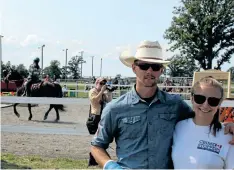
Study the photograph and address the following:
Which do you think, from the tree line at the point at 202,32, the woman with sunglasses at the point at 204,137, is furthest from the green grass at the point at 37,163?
the tree line at the point at 202,32

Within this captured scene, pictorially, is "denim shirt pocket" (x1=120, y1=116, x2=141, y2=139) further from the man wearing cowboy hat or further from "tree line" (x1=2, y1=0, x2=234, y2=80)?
"tree line" (x1=2, y1=0, x2=234, y2=80)

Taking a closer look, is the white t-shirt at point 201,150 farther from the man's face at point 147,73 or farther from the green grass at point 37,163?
the green grass at point 37,163

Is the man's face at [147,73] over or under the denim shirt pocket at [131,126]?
over

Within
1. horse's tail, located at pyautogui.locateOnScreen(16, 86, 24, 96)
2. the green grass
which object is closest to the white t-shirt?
the green grass

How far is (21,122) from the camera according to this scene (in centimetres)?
1210

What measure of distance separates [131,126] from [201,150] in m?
0.45

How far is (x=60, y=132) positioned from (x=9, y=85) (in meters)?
17.6

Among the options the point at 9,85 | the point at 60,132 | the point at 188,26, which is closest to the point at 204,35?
the point at 188,26

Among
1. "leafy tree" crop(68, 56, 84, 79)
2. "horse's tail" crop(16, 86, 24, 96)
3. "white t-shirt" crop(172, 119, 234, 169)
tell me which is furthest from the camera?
"leafy tree" crop(68, 56, 84, 79)

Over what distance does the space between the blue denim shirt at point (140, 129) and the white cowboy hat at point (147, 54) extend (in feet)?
0.73

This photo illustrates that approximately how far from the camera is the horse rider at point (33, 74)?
13695 mm

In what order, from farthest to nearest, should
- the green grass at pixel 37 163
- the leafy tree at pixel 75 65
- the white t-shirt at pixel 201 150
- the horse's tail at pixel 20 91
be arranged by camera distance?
the leafy tree at pixel 75 65, the horse's tail at pixel 20 91, the green grass at pixel 37 163, the white t-shirt at pixel 201 150

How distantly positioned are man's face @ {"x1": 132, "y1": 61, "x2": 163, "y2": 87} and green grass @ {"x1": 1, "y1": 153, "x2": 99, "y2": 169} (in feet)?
12.5

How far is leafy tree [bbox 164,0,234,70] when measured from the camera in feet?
Result: 156
